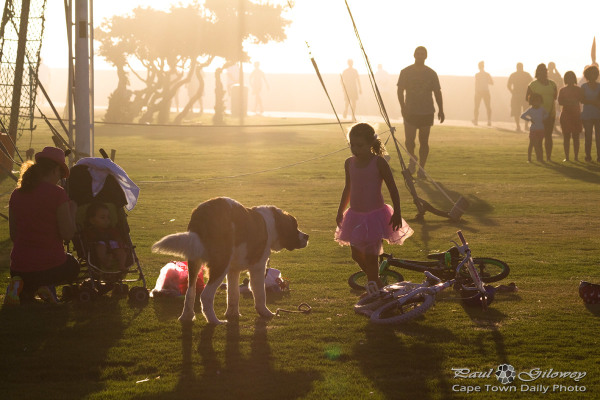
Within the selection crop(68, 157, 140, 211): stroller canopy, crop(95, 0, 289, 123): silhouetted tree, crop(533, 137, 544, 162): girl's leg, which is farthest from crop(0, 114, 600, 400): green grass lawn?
crop(95, 0, 289, 123): silhouetted tree

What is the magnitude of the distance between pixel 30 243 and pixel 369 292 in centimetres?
290

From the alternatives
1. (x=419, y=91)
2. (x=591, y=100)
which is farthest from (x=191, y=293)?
(x=591, y=100)

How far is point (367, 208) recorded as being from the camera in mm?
9625

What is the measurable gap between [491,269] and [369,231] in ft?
4.60

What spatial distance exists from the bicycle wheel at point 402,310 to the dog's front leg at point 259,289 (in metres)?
0.90

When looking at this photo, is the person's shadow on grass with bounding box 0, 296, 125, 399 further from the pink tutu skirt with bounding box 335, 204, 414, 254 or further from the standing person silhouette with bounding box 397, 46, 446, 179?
the standing person silhouette with bounding box 397, 46, 446, 179

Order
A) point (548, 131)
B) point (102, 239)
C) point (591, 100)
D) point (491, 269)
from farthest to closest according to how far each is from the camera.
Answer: point (548, 131), point (591, 100), point (491, 269), point (102, 239)

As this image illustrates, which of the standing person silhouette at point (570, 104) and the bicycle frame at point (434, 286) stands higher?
the standing person silhouette at point (570, 104)

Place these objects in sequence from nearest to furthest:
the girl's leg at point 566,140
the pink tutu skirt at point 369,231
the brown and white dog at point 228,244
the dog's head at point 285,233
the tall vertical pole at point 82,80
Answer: the brown and white dog at point 228,244 → the dog's head at point 285,233 → the pink tutu skirt at point 369,231 → the tall vertical pole at point 82,80 → the girl's leg at point 566,140

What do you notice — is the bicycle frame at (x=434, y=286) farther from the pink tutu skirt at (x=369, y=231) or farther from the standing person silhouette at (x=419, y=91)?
the standing person silhouette at (x=419, y=91)

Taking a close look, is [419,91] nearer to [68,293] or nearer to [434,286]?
[434,286]

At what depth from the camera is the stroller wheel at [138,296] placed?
9.30m

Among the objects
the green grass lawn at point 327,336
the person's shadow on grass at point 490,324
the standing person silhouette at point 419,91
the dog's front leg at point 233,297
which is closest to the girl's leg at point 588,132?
the standing person silhouette at point 419,91

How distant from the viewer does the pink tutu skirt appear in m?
9.43
